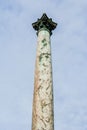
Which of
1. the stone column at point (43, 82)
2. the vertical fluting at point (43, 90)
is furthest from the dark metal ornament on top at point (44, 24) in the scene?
the vertical fluting at point (43, 90)

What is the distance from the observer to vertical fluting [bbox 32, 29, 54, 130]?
1243cm

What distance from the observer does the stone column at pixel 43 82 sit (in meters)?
12.5

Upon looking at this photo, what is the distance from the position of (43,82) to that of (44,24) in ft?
14.0

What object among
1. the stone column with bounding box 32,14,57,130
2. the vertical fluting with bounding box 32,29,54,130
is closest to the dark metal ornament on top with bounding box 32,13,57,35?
the stone column with bounding box 32,14,57,130

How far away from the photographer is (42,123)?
12.3 metres

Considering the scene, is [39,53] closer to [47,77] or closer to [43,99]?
[47,77]

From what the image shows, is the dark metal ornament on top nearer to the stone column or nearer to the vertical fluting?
the stone column

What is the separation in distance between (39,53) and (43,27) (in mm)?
2125

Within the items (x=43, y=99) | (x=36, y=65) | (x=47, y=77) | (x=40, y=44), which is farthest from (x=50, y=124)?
(x=40, y=44)

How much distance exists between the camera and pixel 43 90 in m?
13.4

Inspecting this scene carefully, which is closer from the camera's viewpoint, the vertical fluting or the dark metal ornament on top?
the vertical fluting

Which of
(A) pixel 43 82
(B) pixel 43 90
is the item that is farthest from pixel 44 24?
(B) pixel 43 90

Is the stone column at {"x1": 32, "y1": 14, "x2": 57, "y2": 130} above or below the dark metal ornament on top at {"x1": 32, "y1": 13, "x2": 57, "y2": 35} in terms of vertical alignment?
below

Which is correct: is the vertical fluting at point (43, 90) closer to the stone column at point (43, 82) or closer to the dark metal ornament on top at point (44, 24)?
the stone column at point (43, 82)
